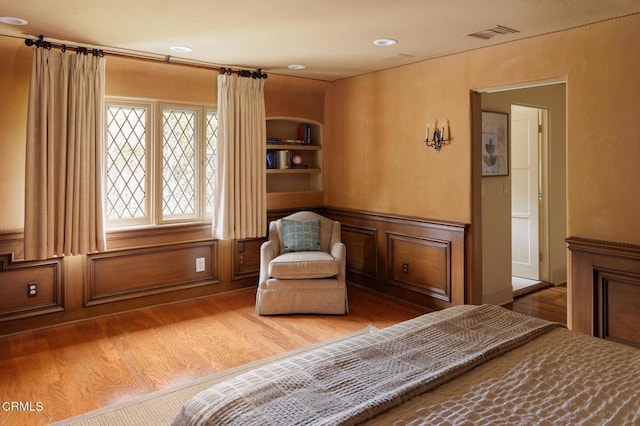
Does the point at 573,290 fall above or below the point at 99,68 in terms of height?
below

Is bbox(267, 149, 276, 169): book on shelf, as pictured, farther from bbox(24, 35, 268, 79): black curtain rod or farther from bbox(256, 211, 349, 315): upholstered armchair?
bbox(256, 211, 349, 315): upholstered armchair

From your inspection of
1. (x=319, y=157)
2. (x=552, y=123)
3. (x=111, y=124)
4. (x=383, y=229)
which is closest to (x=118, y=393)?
(x=111, y=124)

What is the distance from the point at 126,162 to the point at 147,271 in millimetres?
1046

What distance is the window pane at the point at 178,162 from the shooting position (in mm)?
4395

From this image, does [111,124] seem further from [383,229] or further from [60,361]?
[383,229]

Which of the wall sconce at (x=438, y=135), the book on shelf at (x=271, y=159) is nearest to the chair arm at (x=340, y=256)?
the wall sconce at (x=438, y=135)

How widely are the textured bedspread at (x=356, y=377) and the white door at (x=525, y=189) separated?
12.1ft

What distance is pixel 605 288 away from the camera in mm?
3070

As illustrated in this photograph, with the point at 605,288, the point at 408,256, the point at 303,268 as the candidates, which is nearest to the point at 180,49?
the point at 303,268

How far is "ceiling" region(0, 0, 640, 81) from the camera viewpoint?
2725 mm

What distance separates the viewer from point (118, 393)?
8.77ft

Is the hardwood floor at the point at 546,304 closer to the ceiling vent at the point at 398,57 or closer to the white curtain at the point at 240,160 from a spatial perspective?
the ceiling vent at the point at 398,57

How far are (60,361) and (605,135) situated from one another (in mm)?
4049

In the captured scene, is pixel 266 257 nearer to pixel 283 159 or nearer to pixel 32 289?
pixel 283 159
